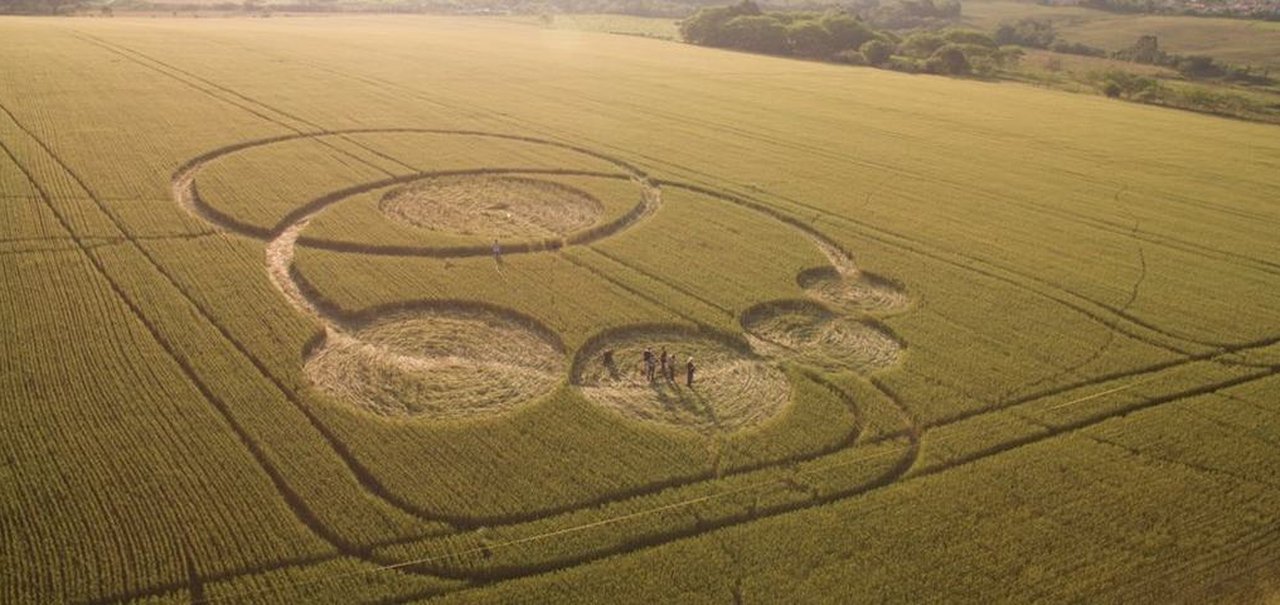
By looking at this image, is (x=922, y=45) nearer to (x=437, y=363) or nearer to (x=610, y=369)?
(x=610, y=369)

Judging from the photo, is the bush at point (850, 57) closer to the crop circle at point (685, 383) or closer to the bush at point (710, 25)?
the bush at point (710, 25)

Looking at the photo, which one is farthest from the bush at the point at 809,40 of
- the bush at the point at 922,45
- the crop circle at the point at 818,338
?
the crop circle at the point at 818,338

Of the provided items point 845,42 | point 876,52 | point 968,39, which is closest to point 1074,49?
Answer: point 968,39

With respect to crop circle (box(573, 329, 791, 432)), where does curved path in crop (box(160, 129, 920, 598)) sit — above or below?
above

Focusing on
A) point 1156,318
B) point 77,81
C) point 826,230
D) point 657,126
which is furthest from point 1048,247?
point 77,81

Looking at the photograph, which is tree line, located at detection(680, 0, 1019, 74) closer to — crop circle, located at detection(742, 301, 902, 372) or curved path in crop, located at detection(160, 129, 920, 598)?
curved path in crop, located at detection(160, 129, 920, 598)

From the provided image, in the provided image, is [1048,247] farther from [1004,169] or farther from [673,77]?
[673,77]

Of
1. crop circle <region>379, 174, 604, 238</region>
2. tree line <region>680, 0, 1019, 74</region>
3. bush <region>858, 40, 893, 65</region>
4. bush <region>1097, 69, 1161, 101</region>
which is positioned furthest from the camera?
bush <region>858, 40, 893, 65</region>

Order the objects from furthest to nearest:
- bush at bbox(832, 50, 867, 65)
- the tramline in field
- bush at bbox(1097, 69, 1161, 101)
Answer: bush at bbox(832, 50, 867, 65) → bush at bbox(1097, 69, 1161, 101) → the tramline in field

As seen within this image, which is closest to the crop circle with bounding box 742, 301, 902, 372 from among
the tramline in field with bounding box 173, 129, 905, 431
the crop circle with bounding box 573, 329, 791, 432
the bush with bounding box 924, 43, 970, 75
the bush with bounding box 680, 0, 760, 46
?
the tramline in field with bounding box 173, 129, 905, 431
